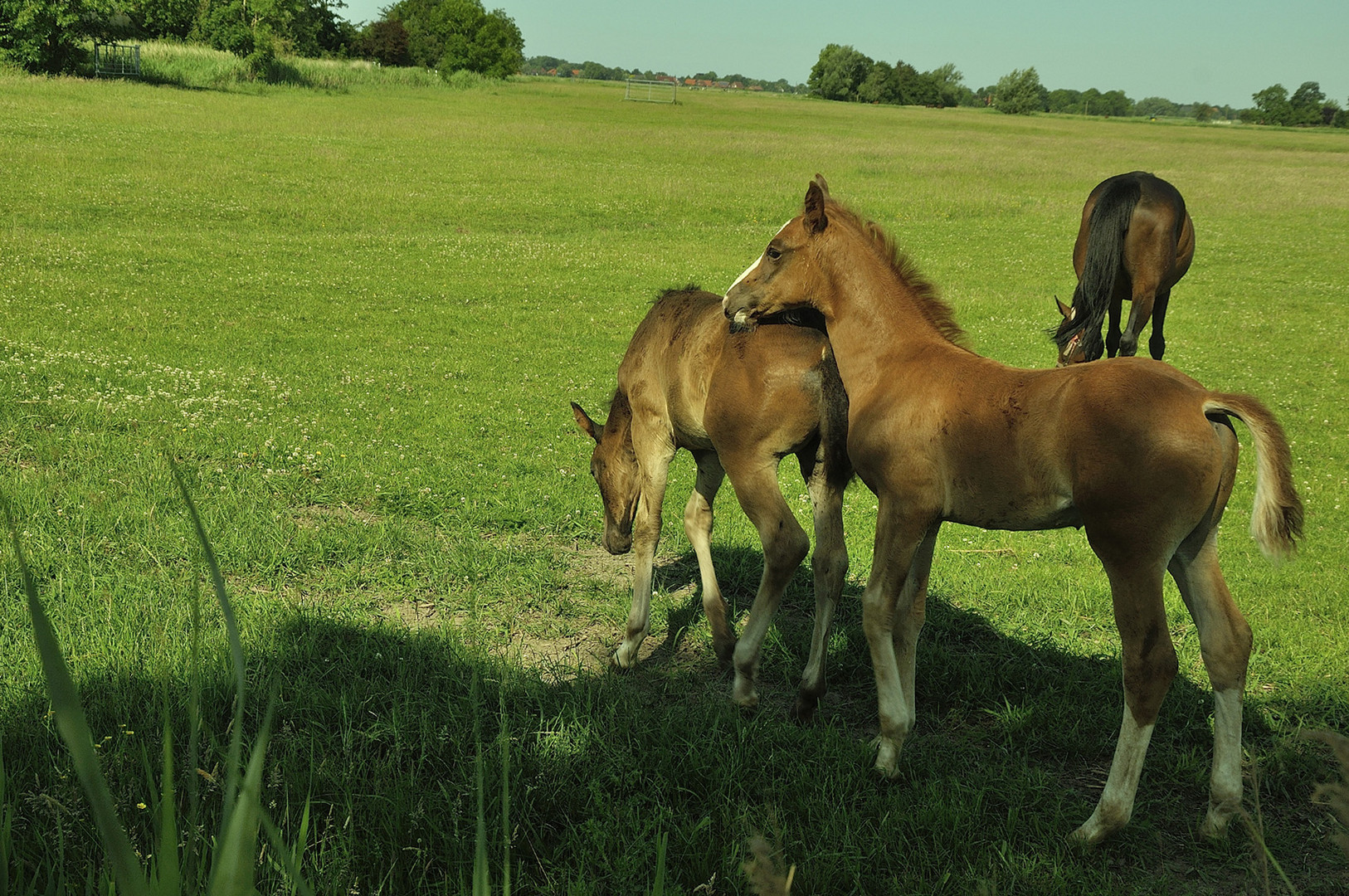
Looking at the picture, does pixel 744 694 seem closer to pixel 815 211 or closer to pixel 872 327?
pixel 872 327

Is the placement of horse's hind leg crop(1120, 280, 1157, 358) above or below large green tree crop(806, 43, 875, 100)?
below

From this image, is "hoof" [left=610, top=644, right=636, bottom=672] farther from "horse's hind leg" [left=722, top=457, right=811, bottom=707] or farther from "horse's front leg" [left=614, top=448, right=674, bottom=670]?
"horse's hind leg" [left=722, top=457, right=811, bottom=707]

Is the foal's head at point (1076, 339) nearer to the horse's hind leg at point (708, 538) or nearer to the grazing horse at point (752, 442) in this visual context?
the horse's hind leg at point (708, 538)

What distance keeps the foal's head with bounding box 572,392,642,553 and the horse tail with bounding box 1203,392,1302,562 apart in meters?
3.28

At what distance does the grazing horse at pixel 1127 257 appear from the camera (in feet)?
33.4

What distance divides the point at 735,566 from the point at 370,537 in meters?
2.52

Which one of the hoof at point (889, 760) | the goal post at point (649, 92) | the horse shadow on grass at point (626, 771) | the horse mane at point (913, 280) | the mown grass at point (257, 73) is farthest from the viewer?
the goal post at point (649, 92)

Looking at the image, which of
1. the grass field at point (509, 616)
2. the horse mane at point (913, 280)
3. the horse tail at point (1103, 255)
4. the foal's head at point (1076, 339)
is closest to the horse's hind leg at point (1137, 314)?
the horse tail at point (1103, 255)

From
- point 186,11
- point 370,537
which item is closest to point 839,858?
point 370,537

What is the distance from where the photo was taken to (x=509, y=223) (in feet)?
74.9

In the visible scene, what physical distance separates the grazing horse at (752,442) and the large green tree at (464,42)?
312ft

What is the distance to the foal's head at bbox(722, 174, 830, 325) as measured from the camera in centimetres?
478

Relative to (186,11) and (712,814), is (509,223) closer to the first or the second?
(712,814)

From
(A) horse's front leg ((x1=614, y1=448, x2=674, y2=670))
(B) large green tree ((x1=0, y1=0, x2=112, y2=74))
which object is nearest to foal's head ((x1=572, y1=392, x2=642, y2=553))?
(A) horse's front leg ((x1=614, y1=448, x2=674, y2=670))
